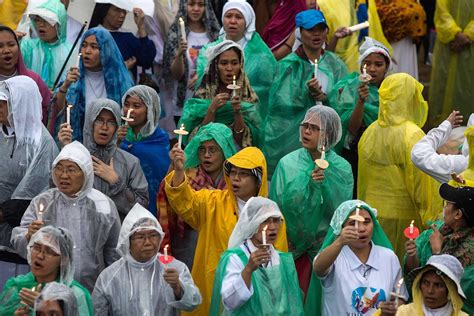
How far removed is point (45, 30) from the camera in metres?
13.1

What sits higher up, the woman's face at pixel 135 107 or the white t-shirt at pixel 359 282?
the woman's face at pixel 135 107

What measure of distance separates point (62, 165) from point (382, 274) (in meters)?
2.23

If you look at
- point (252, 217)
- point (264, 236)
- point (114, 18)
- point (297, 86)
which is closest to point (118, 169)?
point (252, 217)

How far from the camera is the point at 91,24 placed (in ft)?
45.4

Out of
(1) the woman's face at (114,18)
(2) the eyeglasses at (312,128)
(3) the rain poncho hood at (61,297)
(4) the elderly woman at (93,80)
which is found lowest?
(3) the rain poncho hood at (61,297)

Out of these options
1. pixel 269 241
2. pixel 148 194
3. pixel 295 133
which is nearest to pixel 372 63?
pixel 295 133

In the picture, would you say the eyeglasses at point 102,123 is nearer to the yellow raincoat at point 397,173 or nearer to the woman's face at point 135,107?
the woman's face at point 135,107

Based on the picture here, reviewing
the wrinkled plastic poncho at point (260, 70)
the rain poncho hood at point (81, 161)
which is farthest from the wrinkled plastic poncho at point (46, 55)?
the rain poncho hood at point (81, 161)

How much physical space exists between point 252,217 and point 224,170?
103 centimetres

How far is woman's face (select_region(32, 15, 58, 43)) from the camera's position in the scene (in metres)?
13.0

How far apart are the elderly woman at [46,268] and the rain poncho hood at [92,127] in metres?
1.59

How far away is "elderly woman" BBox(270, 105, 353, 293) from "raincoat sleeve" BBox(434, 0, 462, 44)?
12.5 feet

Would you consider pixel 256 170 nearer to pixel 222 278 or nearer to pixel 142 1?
pixel 222 278

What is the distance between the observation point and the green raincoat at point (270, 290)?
9.91 metres
